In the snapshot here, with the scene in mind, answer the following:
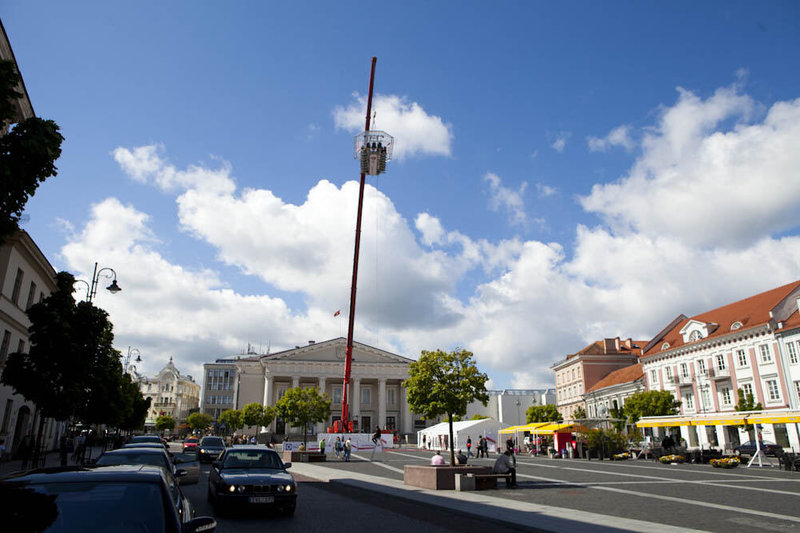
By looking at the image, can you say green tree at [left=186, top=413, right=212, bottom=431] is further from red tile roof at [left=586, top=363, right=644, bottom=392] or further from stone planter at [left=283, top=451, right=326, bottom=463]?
stone planter at [left=283, top=451, right=326, bottom=463]

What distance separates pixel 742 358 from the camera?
45062 millimetres

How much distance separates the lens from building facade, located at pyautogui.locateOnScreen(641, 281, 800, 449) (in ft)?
131

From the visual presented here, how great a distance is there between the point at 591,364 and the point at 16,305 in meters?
68.6

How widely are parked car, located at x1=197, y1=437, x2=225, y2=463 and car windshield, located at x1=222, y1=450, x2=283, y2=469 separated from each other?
18730 mm

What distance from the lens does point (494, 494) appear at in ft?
53.9

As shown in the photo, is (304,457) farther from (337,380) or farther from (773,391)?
(337,380)

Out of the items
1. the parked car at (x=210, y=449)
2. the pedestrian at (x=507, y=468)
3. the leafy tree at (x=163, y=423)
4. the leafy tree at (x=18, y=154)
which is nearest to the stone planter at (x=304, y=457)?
the parked car at (x=210, y=449)

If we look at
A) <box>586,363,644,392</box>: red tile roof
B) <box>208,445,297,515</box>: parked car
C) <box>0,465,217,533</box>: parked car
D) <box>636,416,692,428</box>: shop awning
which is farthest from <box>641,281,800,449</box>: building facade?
<box>0,465,217,533</box>: parked car

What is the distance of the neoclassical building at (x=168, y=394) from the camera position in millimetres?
134625

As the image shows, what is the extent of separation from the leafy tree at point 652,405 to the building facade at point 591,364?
24656 millimetres


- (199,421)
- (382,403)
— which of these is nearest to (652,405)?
(382,403)

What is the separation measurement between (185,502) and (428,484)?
12395 millimetres

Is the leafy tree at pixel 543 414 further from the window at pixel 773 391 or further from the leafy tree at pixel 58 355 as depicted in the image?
the leafy tree at pixel 58 355

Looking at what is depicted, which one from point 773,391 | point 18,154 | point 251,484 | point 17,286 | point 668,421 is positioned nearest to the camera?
point 18,154
